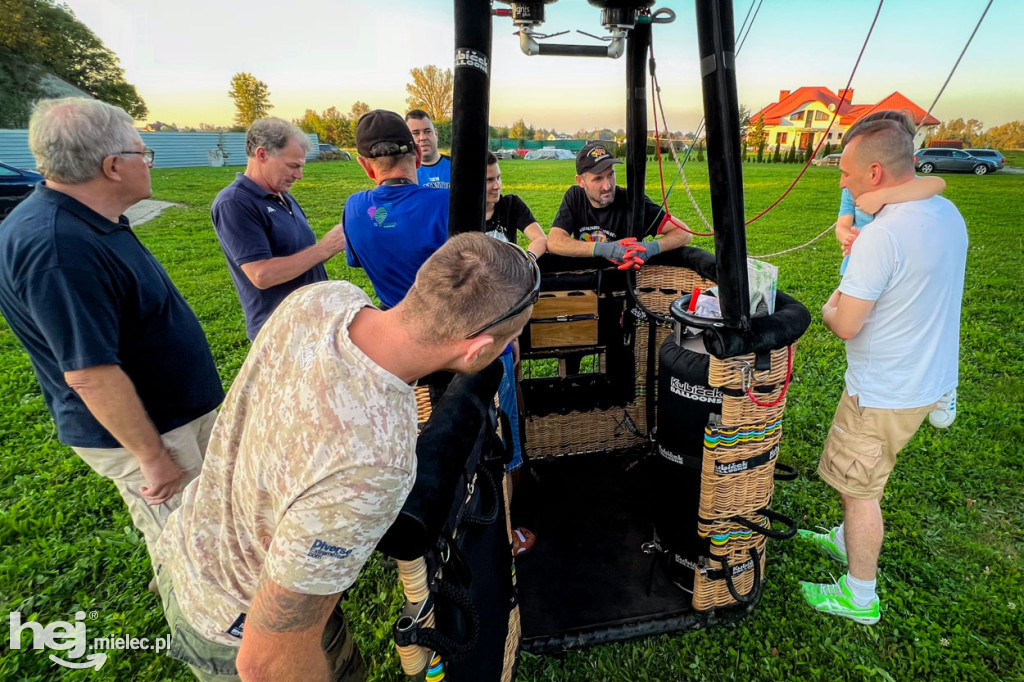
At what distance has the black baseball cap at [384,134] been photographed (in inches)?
91.5

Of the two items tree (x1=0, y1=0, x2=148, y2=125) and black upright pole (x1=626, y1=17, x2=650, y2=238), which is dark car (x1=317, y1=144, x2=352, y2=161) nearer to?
tree (x1=0, y1=0, x2=148, y2=125)

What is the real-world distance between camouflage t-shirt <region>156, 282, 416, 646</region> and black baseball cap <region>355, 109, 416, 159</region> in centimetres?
135

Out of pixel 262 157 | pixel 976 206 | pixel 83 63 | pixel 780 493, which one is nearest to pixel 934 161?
pixel 976 206

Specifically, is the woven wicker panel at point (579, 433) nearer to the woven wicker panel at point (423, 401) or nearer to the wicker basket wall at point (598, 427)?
the wicker basket wall at point (598, 427)

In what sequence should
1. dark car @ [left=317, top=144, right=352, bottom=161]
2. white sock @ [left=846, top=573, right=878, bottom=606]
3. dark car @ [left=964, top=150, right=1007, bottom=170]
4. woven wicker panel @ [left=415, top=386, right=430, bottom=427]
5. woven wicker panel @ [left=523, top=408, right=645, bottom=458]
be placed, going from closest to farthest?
1. woven wicker panel @ [left=415, top=386, right=430, bottom=427]
2. white sock @ [left=846, top=573, right=878, bottom=606]
3. woven wicker panel @ [left=523, top=408, right=645, bottom=458]
4. dark car @ [left=964, top=150, right=1007, bottom=170]
5. dark car @ [left=317, top=144, right=352, bottom=161]

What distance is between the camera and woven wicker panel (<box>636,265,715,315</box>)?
2.91 meters

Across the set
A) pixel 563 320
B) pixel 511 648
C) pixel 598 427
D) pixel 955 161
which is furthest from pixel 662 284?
pixel 955 161

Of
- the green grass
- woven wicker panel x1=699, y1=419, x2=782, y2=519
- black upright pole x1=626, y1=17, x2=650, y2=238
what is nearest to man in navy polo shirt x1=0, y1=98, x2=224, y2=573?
woven wicker panel x1=699, y1=419, x2=782, y2=519

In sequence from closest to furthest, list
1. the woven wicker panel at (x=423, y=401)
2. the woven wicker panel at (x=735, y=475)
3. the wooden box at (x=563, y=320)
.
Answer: the woven wicker panel at (x=735, y=475) → the woven wicker panel at (x=423, y=401) → the wooden box at (x=563, y=320)

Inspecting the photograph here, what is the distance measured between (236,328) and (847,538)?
225 inches

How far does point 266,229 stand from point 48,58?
46.6m

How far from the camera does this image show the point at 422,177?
13.1 feet

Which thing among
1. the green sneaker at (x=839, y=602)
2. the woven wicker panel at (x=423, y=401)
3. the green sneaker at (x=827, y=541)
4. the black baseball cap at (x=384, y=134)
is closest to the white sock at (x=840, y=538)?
the green sneaker at (x=827, y=541)

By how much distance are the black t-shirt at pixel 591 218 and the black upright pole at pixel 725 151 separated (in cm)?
164
